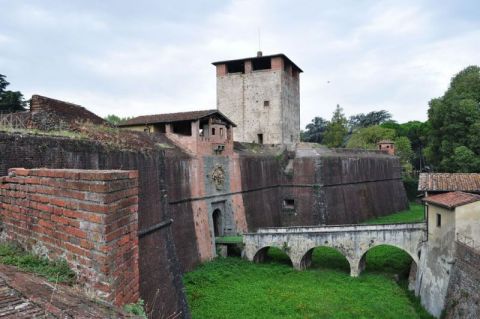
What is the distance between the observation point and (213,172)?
60.0 feet

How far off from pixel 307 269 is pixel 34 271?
15054 mm

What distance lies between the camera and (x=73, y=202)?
3.61 metres

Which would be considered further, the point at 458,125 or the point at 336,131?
the point at 336,131

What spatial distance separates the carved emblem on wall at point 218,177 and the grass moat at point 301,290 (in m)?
3.65

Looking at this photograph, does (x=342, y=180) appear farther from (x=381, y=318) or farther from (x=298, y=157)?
(x=381, y=318)

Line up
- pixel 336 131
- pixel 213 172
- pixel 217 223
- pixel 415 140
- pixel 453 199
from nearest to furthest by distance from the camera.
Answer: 1. pixel 453 199
2. pixel 213 172
3. pixel 217 223
4. pixel 336 131
5. pixel 415 140

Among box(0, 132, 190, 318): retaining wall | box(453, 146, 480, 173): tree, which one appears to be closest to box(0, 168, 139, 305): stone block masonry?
box(0, 132, 190, 318): retaining wall

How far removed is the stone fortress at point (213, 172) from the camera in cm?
864

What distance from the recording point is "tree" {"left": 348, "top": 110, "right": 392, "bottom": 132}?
5878cm

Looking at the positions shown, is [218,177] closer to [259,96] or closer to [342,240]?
[342,240]

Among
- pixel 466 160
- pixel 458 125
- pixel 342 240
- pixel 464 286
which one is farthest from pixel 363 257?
pixel 458 125

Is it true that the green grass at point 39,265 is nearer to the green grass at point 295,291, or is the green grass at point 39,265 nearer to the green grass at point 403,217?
the green grass at point 295,291

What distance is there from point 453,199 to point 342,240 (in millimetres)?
5170

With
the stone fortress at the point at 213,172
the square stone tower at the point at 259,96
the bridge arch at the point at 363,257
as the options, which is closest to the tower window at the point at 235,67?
the square stone tower at the point at 259,96
